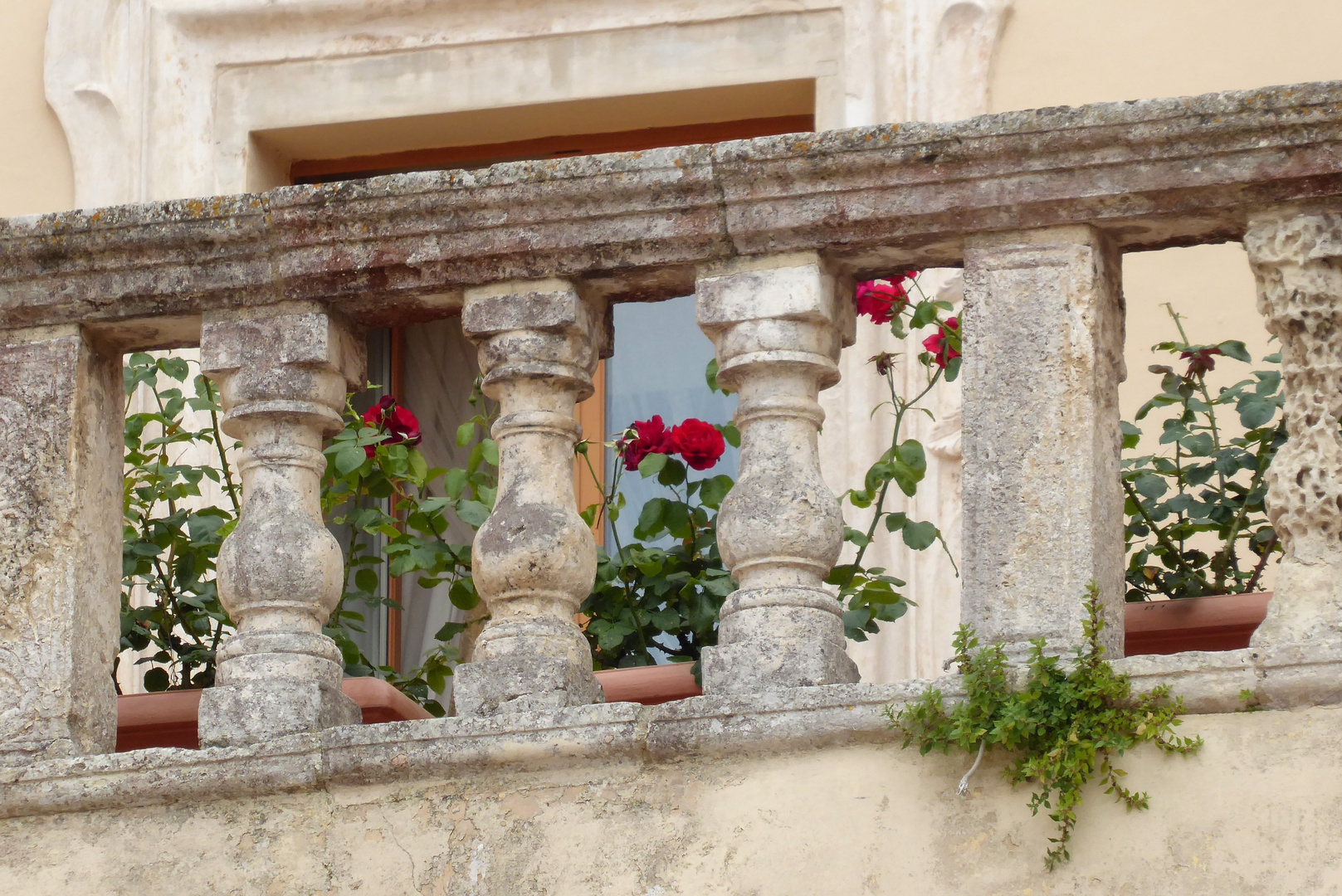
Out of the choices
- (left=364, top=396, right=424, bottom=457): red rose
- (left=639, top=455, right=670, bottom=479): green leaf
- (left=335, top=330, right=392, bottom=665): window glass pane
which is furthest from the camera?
(left=335, top=330, right=392, bottom=665): window glass pane

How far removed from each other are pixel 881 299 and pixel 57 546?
1.39 metres

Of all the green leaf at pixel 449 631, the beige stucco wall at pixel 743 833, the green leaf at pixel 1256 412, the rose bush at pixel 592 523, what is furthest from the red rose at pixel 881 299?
the beige stucco wall at pixel 743 833

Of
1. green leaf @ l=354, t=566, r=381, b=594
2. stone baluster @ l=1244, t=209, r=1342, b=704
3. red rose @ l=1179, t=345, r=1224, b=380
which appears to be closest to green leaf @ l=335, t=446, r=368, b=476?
green leaf @ l=354, t=566, r=381, b=594

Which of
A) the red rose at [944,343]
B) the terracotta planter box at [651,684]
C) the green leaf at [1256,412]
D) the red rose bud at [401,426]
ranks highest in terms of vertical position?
the red rose at [944,343]

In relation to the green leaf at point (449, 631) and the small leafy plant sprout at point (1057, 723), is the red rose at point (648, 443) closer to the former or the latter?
the green leaf at point (449, 631)

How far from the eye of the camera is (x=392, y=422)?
14.3ft

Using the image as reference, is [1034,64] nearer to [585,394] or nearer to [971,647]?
[585,394]

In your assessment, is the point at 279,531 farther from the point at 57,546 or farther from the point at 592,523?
the point at 592,523

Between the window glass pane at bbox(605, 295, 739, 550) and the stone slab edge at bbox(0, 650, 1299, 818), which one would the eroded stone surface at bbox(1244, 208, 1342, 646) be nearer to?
the stone slab edge at bbox(0, 650, 1299, 818)

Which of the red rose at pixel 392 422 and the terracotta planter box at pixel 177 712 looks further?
the red rose at pixel 392 422

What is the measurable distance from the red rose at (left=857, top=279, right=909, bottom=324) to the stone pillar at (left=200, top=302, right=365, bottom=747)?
911 millimetres

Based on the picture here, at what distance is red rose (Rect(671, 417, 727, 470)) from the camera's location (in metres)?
4.00

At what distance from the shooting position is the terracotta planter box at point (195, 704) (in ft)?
11.7

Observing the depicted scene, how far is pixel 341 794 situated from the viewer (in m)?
3.16
